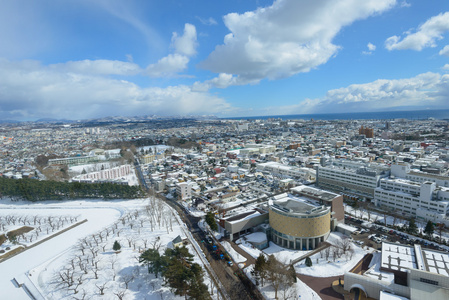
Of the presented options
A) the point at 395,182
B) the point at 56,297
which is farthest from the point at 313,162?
the point at 56,297

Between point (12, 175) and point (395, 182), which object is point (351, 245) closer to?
point (395, 182)

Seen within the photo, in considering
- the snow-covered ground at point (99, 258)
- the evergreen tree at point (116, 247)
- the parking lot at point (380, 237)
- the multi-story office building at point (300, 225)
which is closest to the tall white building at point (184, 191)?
the snow-covered ground at point (99, 258)

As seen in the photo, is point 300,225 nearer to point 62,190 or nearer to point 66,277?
point 66,277

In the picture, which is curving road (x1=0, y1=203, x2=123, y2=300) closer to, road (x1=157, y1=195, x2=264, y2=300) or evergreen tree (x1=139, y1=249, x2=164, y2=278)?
evergreen tree (x1=139, y1=249, x2=164, y2=278)

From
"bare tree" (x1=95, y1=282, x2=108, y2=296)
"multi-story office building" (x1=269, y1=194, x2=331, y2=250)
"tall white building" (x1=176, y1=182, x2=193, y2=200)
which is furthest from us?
"tall white building" (x1=176, y1=182, x2=193, y2=200)

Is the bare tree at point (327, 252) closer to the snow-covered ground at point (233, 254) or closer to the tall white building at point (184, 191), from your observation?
the snow-covered ground at point (233, 254)

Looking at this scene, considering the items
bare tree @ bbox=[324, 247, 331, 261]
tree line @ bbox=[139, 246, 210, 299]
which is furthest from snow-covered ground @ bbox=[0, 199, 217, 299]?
bare tree @ bbox=[324, 247, 331, 261]

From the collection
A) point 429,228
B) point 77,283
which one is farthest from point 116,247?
point 429,228
